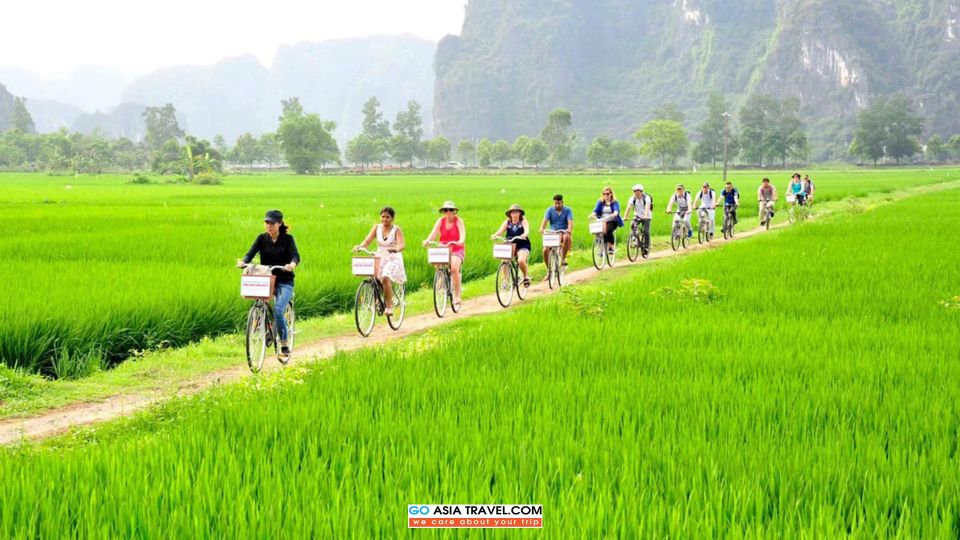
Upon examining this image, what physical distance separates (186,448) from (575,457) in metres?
2.18

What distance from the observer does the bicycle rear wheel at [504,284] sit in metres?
12.2

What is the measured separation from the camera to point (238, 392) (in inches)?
242

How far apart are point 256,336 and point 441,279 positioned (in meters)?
3.64

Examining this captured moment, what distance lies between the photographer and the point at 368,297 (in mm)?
10266

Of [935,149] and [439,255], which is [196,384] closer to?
[439,255]

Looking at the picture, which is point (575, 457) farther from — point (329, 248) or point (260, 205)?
point (260, 205)

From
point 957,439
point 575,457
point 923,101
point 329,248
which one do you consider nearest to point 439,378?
point 575,457

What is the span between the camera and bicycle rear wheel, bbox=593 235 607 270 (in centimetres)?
1697

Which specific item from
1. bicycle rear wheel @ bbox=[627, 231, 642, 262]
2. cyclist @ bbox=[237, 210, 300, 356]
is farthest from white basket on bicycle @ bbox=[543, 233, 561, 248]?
cyclist @ bbox=[237, 210, 300, 356]

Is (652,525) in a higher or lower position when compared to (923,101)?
lower

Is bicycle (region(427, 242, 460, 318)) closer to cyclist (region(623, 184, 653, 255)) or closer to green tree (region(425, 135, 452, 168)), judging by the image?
cyclist (region(623, 184, 653, 255))

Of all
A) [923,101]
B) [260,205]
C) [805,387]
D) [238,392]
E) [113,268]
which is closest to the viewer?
[805,387]

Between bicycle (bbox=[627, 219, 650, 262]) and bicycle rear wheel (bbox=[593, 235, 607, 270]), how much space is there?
1.49 meters

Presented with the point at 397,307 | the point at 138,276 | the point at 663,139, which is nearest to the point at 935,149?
the point at 663,139
